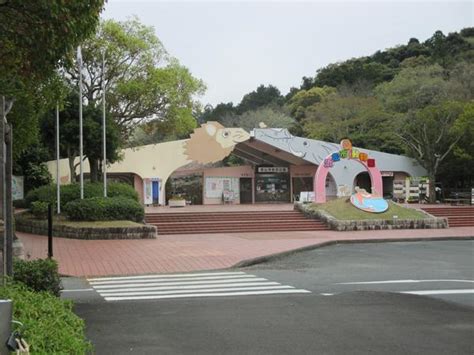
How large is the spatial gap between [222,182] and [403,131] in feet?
47.7

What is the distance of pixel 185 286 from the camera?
11.4m

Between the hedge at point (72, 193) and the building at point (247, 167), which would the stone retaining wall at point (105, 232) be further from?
the building at point (247, 167)

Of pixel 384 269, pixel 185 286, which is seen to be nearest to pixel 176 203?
pixel 384 269

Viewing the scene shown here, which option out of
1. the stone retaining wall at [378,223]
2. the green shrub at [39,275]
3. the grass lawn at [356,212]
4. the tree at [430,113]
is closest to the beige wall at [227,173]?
the tree at [430,113]

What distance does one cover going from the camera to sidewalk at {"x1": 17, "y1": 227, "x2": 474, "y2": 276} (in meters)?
14.6

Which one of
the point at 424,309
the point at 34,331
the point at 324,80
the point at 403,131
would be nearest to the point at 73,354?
the point at 34,331

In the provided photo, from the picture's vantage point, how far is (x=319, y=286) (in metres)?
11.4

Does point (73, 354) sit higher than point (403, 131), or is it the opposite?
point (403, 131)

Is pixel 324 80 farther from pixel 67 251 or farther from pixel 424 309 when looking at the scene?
pixel 424 309

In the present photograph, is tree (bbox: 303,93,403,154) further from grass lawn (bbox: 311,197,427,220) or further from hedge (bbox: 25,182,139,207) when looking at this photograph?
hedge (bbox: 25,182,139,207)

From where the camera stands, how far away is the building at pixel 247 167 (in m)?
39.1

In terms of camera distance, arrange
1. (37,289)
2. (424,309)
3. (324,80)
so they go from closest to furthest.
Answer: (37,289), (424,309), (324,80)

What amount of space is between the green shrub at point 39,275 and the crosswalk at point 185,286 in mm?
1836

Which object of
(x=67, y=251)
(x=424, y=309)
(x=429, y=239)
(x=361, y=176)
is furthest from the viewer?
(x=361, y=176)
